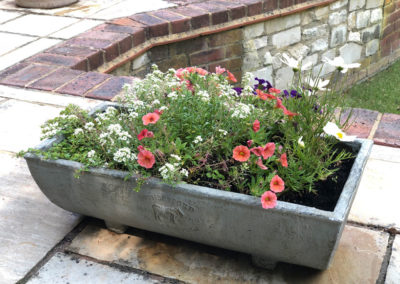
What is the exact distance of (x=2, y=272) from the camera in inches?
67.5

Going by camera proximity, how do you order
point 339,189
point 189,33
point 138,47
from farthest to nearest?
point 189,33 → point 138,47 → point 339,189

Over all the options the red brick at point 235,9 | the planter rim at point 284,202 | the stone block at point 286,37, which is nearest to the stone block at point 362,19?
the stone block at point 286,37

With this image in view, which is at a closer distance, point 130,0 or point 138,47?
point 138,47

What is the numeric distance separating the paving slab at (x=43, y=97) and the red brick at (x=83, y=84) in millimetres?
54

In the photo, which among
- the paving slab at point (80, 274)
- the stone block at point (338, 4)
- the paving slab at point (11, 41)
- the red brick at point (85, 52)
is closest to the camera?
the paving slab at point (80, 274)

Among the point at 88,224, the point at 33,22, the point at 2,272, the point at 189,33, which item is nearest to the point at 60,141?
the point at 88,224

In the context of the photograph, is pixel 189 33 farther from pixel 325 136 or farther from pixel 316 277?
pixel 316 277

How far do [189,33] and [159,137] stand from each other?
2686 millimetres

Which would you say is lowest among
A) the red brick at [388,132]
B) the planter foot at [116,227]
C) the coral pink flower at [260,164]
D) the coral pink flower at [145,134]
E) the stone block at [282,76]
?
the stone block at [282,76]

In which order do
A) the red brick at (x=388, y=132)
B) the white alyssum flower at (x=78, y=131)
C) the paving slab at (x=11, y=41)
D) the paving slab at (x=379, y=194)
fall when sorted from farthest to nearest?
the paving slab at (x=11, y=41)
the red brick at (x=388, y=132)
the paving slab at (x=379, y=194)
the white alyssum flower at (x=78, y=131)

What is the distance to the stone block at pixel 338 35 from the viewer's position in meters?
5.72

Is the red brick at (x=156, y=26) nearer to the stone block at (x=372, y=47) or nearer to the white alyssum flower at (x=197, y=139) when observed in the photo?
the white alyssum flower at (x=197, y=139)

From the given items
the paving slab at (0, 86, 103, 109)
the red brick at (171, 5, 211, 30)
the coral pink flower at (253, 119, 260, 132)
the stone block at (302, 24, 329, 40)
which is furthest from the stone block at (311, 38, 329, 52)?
the coral pink flower at (253, 119, 260, 132)

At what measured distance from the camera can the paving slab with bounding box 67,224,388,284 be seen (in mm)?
1682
